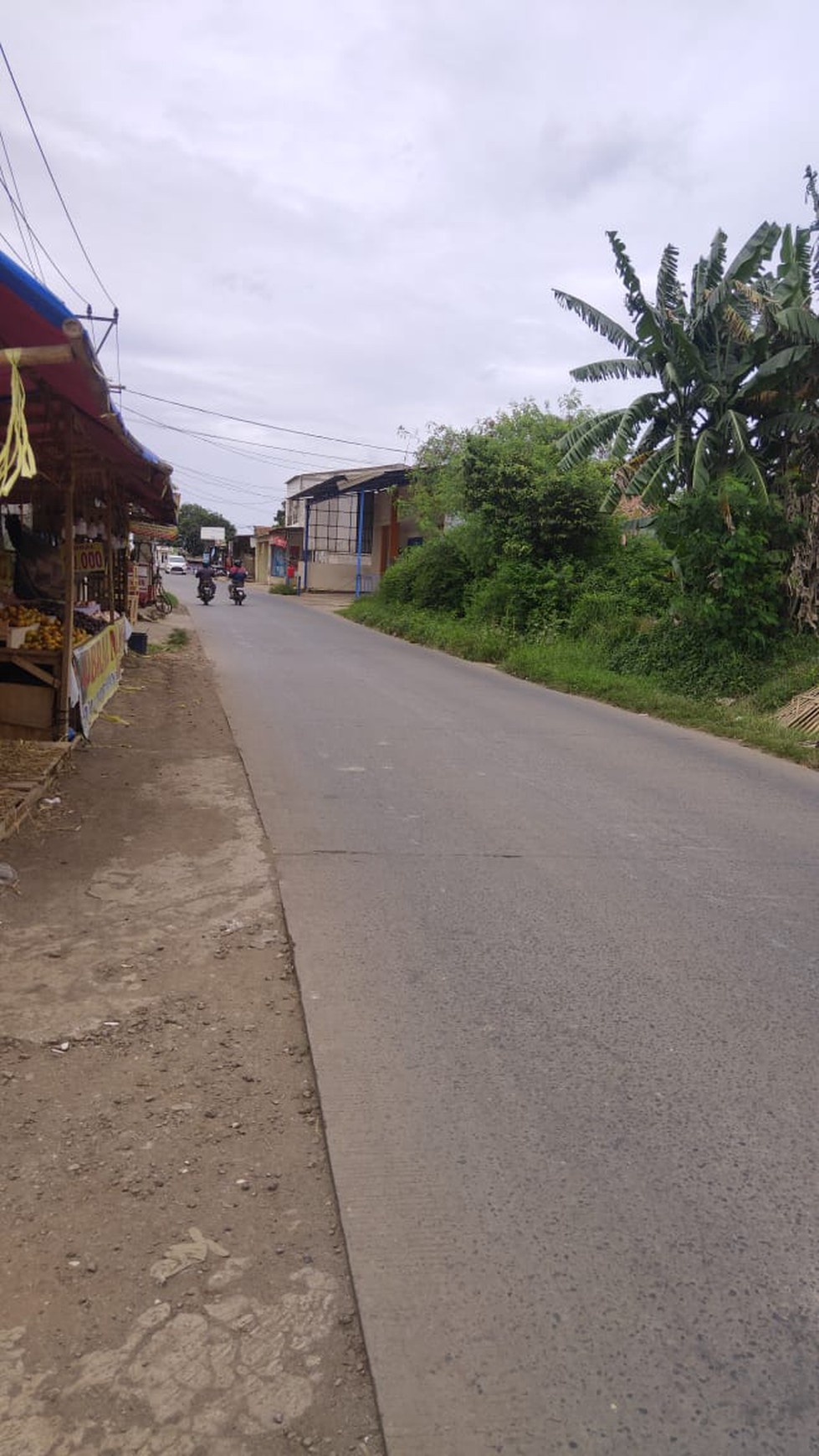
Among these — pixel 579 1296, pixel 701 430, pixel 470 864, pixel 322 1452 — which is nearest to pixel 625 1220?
pixel 579 1296

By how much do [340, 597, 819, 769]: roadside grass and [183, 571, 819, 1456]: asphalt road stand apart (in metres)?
Answer: 3.69

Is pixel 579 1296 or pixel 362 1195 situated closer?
pixel 579 1296

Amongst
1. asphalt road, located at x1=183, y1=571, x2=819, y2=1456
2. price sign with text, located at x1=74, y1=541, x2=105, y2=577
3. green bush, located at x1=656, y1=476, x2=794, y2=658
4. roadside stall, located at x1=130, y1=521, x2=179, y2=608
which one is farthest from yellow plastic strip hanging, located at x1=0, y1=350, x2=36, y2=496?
roadside stall, located at x1=130, y1=521, x2=179, y2=608

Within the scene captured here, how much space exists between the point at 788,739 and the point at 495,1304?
941 centimetres

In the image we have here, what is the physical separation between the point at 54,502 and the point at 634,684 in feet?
27.1

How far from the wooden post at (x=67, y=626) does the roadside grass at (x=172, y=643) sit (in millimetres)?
9935

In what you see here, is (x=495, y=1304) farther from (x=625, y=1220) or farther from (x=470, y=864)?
(x=470, y=864)

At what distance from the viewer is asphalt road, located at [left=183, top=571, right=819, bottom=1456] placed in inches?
88.5

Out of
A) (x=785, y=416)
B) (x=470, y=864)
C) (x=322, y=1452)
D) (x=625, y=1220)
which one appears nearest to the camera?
(x=322, y=1452)

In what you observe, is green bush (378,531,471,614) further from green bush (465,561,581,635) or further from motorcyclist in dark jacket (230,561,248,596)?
motorcyclist in dark jacket (230,561,248,596)

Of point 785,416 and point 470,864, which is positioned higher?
point 785,416

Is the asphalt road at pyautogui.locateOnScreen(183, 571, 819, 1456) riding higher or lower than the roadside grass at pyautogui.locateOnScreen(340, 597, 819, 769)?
lower

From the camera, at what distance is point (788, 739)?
11.0m

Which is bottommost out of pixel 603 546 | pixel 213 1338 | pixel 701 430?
pixel 213 1338
